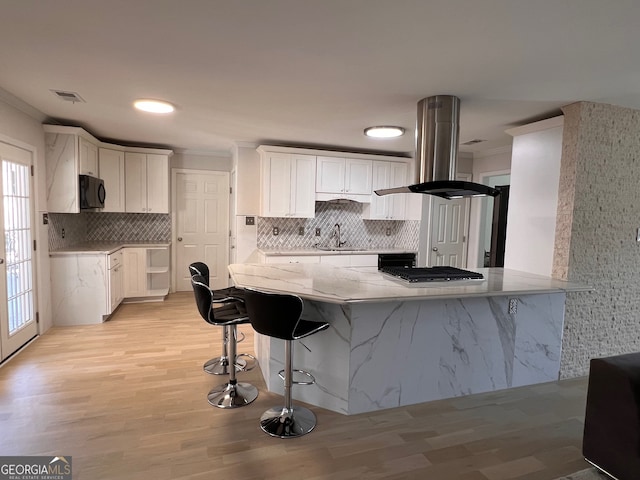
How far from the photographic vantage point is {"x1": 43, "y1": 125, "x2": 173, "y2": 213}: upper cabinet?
13.2ft

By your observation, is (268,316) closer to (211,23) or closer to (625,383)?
(211,23)

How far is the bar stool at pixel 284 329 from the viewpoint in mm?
2047

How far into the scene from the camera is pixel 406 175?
17.9ft

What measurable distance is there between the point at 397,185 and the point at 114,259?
4132 millimetres

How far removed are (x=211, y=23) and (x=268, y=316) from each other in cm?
164

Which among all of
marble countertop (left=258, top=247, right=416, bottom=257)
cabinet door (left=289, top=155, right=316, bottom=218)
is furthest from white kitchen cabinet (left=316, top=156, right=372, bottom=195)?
marble countertop (left=258, top=247, right=416, bottom=257)

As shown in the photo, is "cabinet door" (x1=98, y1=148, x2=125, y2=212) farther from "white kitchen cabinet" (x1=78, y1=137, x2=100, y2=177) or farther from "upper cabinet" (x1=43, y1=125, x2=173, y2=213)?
"white kitchen cabinet" (x1=78, y1=137, x2=100, y2=177)

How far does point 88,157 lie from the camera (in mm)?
4410

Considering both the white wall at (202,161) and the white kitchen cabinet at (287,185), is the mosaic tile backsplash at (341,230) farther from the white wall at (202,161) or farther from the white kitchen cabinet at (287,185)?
the white wall at (202,161)

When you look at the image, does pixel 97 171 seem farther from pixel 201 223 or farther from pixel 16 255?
pixel 16 255

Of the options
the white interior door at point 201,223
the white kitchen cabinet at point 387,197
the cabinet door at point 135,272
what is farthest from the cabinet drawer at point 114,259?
the white kitchen cabinet at point 387,197

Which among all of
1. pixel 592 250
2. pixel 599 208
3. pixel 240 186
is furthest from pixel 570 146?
pixel 240 186

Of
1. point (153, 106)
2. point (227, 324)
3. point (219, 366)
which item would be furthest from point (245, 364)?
point (153, 106)

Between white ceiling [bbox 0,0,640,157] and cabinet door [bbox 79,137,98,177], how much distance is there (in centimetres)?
78
